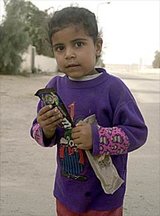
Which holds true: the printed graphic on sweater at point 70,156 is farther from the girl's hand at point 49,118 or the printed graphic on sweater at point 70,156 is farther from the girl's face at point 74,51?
the girl's face at point 74,51

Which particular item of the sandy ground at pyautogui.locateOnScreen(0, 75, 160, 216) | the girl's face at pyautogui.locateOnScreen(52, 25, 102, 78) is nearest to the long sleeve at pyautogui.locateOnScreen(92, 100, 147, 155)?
the girl's face at pyautogui.locateOnScreen(52, 25, 102, 78)

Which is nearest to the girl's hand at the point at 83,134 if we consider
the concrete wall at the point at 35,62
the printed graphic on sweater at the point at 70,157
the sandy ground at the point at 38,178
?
the printed graphic on sweater at the point at 70,157

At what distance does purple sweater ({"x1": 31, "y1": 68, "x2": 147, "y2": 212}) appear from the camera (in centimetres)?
209

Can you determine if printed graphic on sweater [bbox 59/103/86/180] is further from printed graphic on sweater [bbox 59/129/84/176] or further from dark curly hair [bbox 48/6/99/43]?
dark curly hair [bbox 48/6/99/43]

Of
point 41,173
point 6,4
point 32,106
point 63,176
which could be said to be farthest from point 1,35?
point 63,176

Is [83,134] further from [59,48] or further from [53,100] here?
[59,48]

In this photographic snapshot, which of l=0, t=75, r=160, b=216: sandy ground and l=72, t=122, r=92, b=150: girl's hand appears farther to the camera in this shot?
l=0, t=75, r=160, b=216: sandy ground

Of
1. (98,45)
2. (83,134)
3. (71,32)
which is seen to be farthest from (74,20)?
(83,134)

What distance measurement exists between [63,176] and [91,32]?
0.70 meters

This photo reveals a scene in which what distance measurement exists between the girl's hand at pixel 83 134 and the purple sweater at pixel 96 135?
23 millimetres

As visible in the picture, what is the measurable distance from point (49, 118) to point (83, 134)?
0.16 metres

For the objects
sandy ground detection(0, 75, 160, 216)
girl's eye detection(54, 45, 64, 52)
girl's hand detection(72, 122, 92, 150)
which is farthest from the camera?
sandy ground detection(0, 75, 160, 216)

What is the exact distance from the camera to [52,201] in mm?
4367

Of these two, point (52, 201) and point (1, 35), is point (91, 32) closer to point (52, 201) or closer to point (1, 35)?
point (52, 201)
